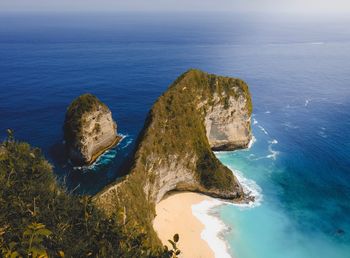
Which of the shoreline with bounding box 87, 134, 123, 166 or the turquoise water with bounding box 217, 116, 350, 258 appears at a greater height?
the shoreline with bounding box 87, 134, 123, 166

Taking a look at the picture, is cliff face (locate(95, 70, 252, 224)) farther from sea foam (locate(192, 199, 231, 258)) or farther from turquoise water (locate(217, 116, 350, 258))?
turquoise water (locate(217, 116, 350, 258))

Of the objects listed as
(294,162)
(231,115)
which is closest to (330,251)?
(294,162)

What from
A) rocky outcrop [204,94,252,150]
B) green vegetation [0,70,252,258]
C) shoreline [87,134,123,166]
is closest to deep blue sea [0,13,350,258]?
shoreline [87,134,123,166]

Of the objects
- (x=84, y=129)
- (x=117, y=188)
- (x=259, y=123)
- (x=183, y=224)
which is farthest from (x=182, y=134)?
(x=259, y=123)

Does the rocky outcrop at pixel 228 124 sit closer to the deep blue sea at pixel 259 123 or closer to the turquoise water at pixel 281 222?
the deep blue sea at pixel 259 123

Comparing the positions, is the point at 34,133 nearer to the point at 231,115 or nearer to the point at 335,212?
the point at 231,115

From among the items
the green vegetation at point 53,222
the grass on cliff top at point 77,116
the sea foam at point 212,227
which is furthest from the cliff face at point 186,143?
the green vegetation at point 53,222

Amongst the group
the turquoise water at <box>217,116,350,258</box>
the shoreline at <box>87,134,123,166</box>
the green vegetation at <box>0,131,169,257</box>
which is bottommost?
the turquoise water at <box>217,116,350,258</box>
